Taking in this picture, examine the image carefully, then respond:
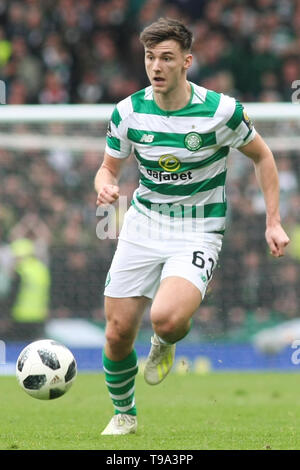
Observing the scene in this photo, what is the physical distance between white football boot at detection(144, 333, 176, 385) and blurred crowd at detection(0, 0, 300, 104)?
10.0 metres

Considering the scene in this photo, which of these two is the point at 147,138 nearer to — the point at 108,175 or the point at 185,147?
the point at 185,147

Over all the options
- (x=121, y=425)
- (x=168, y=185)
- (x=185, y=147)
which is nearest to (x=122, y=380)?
(x=121, y=425)

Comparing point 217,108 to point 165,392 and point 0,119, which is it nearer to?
point 165,392

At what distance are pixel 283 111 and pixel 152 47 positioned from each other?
15.3ft

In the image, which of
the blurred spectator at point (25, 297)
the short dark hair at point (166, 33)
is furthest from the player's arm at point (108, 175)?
the blurred spectator at point (25, 297)

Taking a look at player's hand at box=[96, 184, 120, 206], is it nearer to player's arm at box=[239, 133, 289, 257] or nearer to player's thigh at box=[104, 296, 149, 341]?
player's thigh at box=[104, 296, 149, 341]

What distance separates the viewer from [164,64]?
20.6 ft

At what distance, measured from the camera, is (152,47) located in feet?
20.6

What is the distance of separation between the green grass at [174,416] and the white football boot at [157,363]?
1.18 feet

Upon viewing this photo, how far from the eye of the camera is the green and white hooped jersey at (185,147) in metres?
6.43

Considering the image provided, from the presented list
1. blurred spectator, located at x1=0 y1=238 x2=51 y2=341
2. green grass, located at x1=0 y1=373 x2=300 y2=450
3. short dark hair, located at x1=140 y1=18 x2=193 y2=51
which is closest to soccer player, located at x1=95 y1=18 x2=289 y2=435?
short dark hair, located at x1=140 y1=18 x2=193 y2=51

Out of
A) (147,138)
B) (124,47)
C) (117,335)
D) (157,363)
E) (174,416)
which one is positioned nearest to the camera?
(117,335)

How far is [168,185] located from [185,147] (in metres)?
0.27
